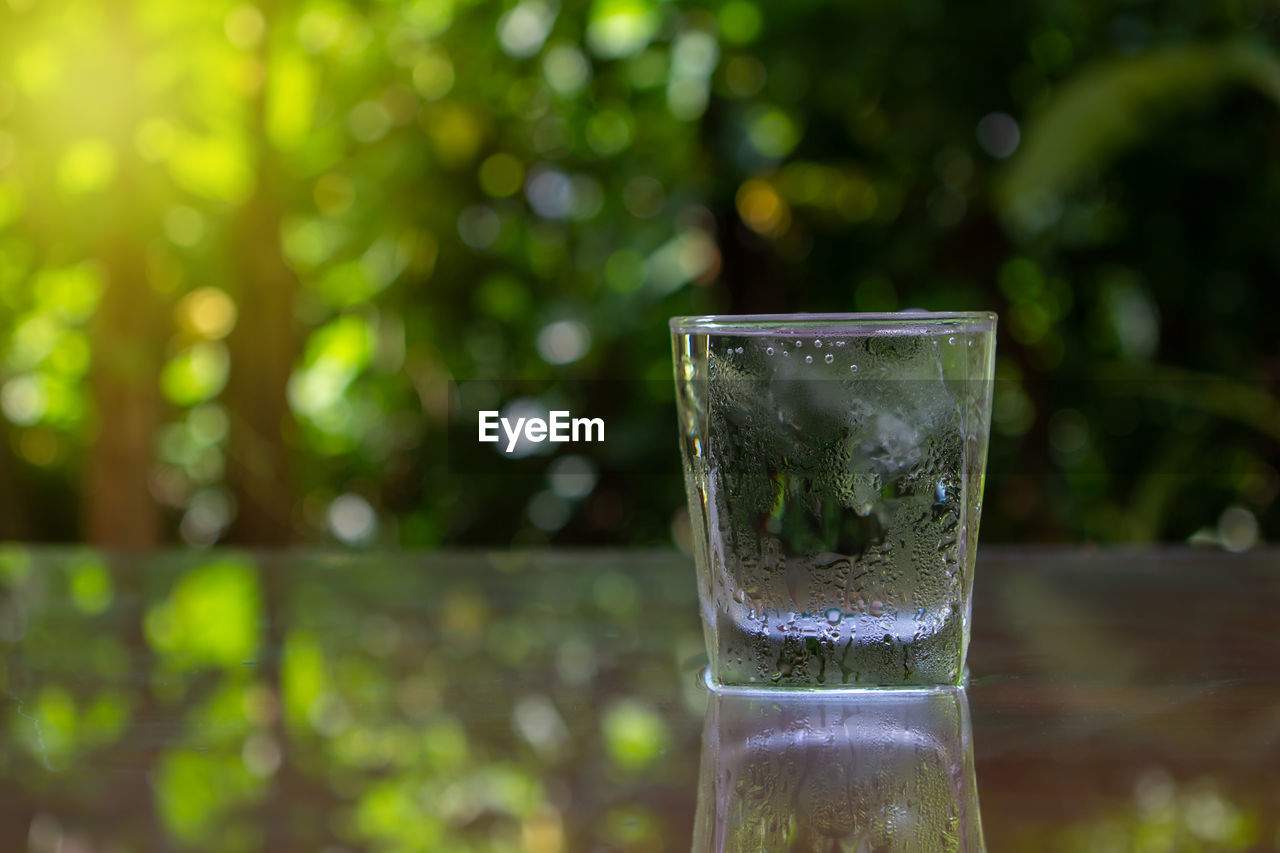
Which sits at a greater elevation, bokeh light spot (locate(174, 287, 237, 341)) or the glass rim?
the glass rim

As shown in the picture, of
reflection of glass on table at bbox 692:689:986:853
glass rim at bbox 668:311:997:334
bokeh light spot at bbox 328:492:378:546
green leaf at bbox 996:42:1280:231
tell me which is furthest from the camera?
bokeh light spot at bbox 328:492:378:546

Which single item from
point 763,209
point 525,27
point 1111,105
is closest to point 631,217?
point 763,209

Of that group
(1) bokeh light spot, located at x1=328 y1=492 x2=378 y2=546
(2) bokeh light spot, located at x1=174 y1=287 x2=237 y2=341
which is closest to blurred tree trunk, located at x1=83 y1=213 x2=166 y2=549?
(2) bokeh light spot, located at x1=174 y1=287 x2=237 y2=341

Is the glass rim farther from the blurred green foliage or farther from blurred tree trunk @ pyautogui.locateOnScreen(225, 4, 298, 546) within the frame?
blurred tree trunk @ pyautogui.locateOnScreen(225, 4, 298, 546)

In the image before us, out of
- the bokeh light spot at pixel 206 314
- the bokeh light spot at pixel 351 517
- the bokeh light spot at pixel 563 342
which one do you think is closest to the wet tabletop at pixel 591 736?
the bokeh light spot at pixel 563 342

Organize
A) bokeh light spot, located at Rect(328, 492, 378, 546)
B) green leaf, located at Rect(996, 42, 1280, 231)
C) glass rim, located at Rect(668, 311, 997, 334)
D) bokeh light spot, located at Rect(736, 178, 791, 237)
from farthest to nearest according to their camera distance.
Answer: bokeh light spot, located at Rect(328, 492, 378, 546) → bokeh light spot, located at Rect(736, 178, 791, 237) → green leaf, located at Rect(996, 42, 1280, 231) → glass rim, located at Rect(668, 311, 997, 334)

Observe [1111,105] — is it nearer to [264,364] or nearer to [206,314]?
[264,364]

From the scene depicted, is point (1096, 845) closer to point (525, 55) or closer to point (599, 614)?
point (599, 614)
